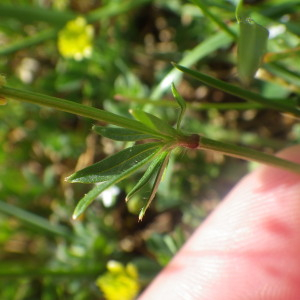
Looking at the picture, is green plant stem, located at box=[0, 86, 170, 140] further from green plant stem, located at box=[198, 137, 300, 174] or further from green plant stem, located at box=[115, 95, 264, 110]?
green plant stem, located at box=[115, 95, 264, 110]

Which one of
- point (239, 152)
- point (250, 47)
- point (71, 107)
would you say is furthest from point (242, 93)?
point (71, 107)

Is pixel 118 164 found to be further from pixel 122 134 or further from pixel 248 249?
pixel 248 249

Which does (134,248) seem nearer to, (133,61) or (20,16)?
(133,61)

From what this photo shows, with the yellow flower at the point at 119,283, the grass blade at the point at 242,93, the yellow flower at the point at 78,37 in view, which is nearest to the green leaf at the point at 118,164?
the grass blade at the point at 242,93

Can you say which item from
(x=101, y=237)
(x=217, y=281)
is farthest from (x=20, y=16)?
(x=217, y=281)

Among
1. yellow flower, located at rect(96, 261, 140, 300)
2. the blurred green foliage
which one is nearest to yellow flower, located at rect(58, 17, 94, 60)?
the blurred green foliage

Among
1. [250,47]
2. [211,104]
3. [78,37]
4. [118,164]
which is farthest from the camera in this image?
[78,37]
